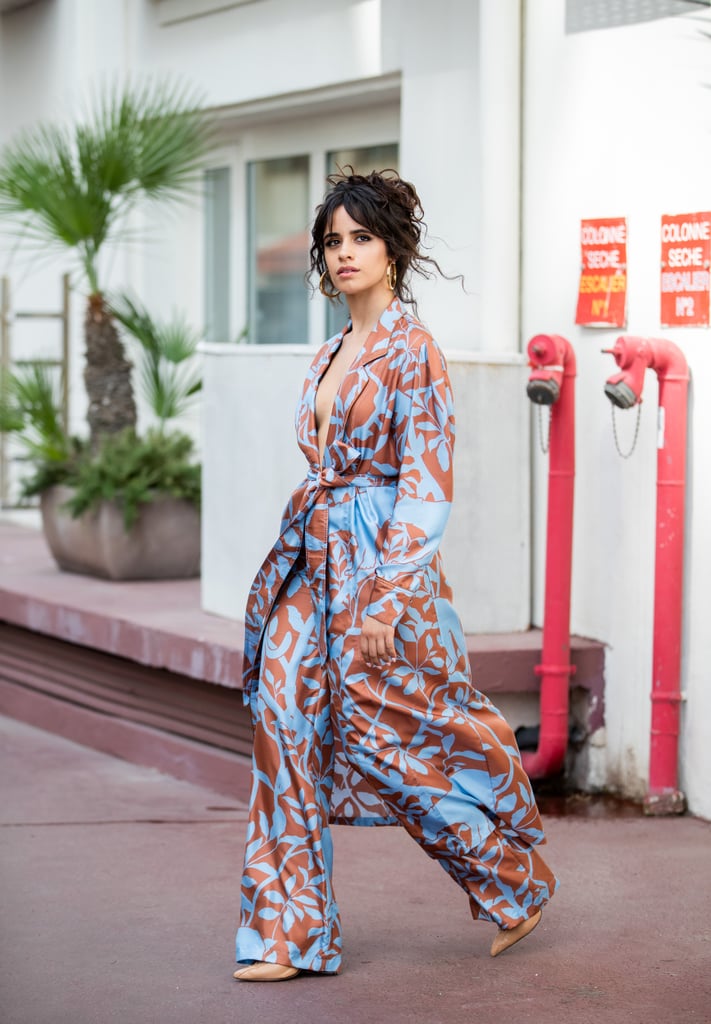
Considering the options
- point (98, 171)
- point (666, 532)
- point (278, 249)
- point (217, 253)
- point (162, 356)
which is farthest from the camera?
point (217, 253)

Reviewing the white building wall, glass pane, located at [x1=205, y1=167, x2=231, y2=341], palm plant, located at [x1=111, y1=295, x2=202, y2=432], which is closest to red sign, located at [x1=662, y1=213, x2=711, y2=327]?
the white building wall

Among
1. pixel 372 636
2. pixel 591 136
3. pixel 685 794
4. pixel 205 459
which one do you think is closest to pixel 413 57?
pixel 591 136

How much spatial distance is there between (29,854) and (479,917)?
1.69 metres

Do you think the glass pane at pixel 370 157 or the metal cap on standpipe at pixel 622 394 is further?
the glass pane at pixel 370 157

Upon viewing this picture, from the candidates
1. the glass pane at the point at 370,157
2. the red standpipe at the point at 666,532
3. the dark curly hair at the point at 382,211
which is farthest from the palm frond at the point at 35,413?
the dark curly hair at the point at 382,211

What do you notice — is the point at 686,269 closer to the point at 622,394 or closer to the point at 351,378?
the point at 622,394

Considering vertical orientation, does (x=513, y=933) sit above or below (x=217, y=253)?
below

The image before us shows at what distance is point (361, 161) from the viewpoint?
800 cm

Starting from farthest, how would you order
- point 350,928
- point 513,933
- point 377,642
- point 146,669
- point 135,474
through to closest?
point 135,474 → point 146,669 → point 350,928 → point 513,933 → point 377,642

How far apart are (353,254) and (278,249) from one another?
4.76 m

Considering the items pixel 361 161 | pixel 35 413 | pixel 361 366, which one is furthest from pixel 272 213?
pixel 361 366

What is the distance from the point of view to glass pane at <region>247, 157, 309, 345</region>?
8500 mm

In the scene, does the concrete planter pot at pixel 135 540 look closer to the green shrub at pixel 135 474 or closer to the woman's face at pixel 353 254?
the green shrub at pixel 135 474

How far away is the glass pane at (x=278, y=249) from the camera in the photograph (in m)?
8.50
